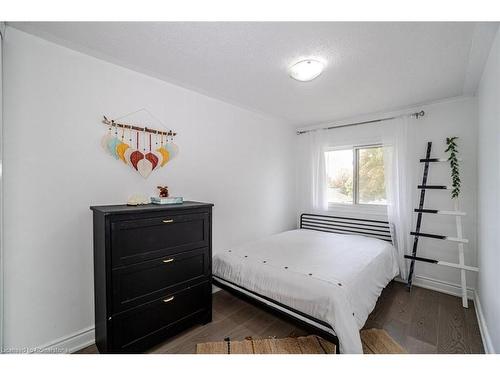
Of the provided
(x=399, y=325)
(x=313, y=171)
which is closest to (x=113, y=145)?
(x=313, y=171)

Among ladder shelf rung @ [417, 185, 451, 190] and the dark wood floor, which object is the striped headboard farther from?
the dark wood floor

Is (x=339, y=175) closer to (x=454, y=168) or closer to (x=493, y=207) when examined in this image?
(x=454, y=168)

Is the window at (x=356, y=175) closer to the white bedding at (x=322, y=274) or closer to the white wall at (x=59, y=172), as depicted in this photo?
the white bedding at (x=322, y=274)

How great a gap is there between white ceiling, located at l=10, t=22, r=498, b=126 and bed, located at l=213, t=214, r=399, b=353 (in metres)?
1.88

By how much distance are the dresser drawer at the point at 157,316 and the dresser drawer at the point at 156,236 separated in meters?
0.40

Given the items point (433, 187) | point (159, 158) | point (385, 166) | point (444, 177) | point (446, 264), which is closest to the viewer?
point (159, 158)

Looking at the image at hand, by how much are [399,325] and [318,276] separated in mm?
1077

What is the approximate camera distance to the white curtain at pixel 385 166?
322cm

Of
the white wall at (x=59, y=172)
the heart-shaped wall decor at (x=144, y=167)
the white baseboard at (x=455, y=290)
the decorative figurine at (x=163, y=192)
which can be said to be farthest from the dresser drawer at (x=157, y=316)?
the white baseboard at (x=455, y=290)

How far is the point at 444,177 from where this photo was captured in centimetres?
304

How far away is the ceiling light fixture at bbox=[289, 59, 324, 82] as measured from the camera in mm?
2016

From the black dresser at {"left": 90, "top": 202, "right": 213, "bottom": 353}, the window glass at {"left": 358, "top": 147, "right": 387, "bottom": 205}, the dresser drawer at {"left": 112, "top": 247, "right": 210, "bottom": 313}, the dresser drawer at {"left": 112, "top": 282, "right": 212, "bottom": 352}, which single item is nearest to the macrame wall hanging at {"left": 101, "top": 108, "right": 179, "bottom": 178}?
the black dresser at {"left": 90, "top": 202, "right": 213, "bottom": 353}

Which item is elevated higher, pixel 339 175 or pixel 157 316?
pixel 339 175
